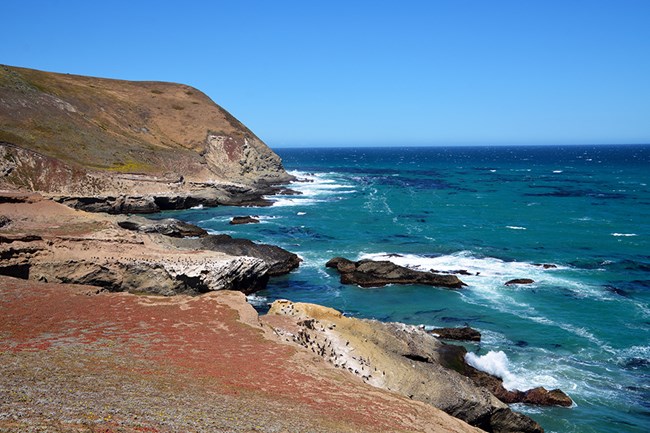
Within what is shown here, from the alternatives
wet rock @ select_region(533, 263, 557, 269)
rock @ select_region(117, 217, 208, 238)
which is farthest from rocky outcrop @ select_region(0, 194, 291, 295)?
wet rock @ select_region(533, 263, 557, 269)

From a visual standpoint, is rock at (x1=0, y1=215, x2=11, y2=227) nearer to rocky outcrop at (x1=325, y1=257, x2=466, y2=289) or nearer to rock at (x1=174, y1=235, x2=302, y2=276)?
rock at (x1=174, y1=235, x2=302, y2=276)

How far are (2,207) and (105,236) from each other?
10.8 m

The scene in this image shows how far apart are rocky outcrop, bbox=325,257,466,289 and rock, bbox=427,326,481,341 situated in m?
10.4

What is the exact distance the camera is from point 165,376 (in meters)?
16.8

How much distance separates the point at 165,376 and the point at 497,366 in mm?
18416

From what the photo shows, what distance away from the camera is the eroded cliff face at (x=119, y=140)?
67.1 metres

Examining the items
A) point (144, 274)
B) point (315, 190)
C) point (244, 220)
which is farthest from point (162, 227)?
point (315, 190)

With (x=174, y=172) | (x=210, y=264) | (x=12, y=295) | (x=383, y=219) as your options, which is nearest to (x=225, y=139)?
(x=174, y=172)

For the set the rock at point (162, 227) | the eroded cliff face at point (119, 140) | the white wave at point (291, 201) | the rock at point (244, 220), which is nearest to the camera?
the rock at point (162, 227)

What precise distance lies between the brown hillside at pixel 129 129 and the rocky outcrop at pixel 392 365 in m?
54.0

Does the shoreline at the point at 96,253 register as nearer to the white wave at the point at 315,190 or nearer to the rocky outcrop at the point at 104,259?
the rocky outcrop at the point at 104,259

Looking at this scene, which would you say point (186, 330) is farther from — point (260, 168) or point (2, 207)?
point (260, 168)

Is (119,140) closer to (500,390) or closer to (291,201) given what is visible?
(291,201)

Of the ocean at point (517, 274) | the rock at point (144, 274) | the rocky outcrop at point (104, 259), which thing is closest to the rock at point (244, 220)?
the ocean at point (517, 274)
